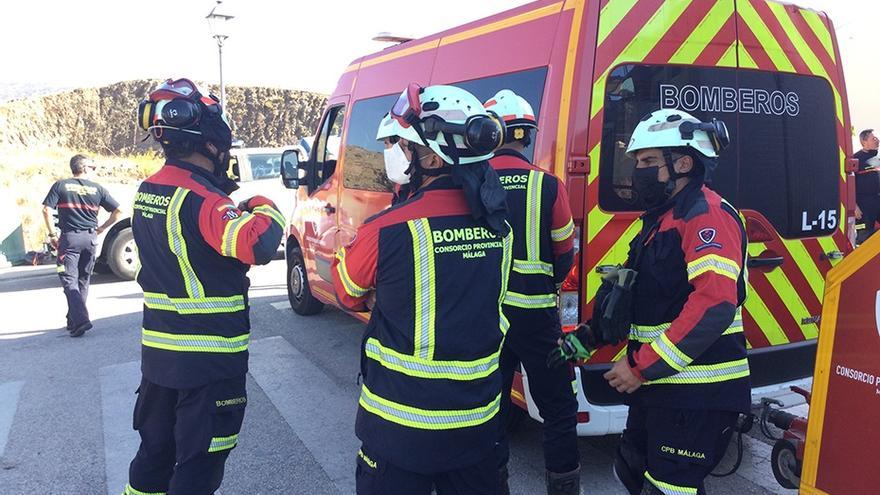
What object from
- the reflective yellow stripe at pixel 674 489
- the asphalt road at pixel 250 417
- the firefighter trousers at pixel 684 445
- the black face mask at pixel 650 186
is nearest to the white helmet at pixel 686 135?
the black face mask at pixel 650 186

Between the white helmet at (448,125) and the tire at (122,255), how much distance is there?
8378mm

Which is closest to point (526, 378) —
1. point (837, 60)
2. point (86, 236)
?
point (837, 60)

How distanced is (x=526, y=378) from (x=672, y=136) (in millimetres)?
1421

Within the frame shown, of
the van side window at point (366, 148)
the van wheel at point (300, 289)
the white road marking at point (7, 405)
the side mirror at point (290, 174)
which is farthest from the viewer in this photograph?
the van wheel at point (300, 289)

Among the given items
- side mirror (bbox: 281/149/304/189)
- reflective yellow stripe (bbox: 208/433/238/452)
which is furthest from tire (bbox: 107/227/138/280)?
reflective yellow stripe (bbox: 208/433/238/452)

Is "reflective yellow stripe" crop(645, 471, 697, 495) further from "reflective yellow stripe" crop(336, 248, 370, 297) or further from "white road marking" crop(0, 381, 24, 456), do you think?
"white road marking" crop(0, 381, 24, 456)

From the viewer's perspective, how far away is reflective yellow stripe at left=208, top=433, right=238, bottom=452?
243 cm

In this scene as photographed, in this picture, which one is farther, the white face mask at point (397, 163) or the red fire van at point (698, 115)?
the red fire van at point (698, 115)

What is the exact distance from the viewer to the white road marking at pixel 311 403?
11.9 ft

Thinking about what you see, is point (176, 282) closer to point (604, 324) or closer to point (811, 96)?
point (604, 324)

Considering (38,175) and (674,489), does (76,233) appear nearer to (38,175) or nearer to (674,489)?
(674,489)

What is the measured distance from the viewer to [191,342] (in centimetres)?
242

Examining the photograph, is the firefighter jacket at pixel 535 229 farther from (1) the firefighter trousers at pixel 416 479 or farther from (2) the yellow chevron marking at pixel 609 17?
(1) the firefighter trousers at pixel 416 479

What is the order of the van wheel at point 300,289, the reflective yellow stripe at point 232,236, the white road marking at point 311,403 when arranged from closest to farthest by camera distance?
1. the reflective yellow stripe at point 232,236
2. the white road marking at point 311,403
3. the van wheel at point 300,289
